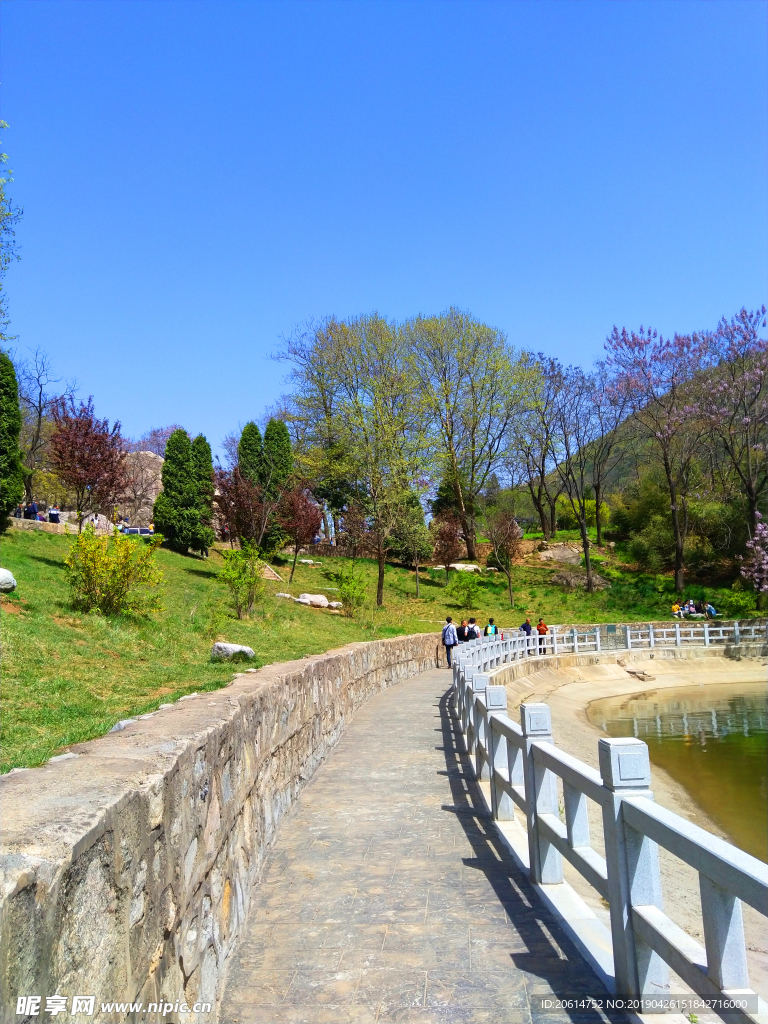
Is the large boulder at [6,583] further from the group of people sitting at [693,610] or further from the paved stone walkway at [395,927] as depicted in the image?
the group of people sitting at [693,610]

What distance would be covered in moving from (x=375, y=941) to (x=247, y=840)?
41.2 inches

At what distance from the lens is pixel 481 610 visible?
3678 cm

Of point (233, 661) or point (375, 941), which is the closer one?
point (375, 941)

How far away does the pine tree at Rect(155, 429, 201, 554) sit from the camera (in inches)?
1296

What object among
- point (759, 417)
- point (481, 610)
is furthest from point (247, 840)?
point (759, 417)

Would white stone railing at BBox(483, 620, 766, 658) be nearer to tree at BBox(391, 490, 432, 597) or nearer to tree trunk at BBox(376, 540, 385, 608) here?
tree trunk at BBox(376, 540, 385, 608)

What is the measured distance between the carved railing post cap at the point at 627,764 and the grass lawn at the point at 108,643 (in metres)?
2.73

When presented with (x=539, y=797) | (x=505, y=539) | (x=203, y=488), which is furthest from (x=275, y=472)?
(x=539, y=797)

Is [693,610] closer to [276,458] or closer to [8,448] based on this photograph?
[276,458]

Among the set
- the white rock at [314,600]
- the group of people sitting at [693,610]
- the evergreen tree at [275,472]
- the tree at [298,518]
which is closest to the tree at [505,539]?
the group of people sitting at [693,610]

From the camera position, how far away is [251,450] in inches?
1564

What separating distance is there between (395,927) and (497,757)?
243 centimetres

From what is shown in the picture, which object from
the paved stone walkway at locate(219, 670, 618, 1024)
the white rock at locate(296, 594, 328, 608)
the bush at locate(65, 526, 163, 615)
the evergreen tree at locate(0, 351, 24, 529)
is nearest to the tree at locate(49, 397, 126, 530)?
the evergreen tree at locate(0, 351, 24, 529)

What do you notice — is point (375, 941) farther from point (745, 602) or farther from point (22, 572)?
point (745, 602)
